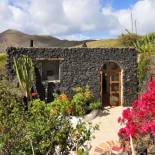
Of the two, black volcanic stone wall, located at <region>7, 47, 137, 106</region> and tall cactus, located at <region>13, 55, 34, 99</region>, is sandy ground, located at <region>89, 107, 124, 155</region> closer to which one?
black volcanic stone wall, located at <region>7, 47, 137, 106</region>

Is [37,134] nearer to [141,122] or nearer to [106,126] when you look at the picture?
[141,122]

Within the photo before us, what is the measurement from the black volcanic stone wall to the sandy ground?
1360mm

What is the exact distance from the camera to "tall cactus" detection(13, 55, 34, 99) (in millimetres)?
18719

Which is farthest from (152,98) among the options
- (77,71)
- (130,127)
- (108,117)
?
(77,71)

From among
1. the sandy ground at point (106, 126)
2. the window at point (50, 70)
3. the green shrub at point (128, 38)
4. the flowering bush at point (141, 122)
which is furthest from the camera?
the green shrub at point (128, 38)

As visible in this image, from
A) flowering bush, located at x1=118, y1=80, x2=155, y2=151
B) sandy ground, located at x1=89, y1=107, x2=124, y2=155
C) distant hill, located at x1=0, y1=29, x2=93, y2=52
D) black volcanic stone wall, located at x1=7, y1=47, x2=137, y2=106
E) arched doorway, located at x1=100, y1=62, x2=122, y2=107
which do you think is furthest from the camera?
distant hill, located at x1=0, y1=29, x2=93, y2=52

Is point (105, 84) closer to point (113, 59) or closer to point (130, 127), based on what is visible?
point (113, 59)

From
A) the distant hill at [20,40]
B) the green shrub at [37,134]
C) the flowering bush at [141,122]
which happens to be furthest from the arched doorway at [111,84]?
the distant hill at [20,40]

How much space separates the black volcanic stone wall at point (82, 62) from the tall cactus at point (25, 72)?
33 cm

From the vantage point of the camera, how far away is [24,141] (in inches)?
326

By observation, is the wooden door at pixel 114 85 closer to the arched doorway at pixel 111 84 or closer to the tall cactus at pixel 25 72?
the arched doorway at pixel 111 84

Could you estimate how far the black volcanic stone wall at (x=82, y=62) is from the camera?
1933cm

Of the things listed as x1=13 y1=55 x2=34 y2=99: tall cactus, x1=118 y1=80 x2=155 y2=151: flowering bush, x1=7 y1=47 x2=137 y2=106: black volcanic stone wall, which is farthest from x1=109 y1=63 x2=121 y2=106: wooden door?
x1=118 y1=80 x2=155 y2=151: flowering bush

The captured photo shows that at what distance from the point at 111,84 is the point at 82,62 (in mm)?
1919
